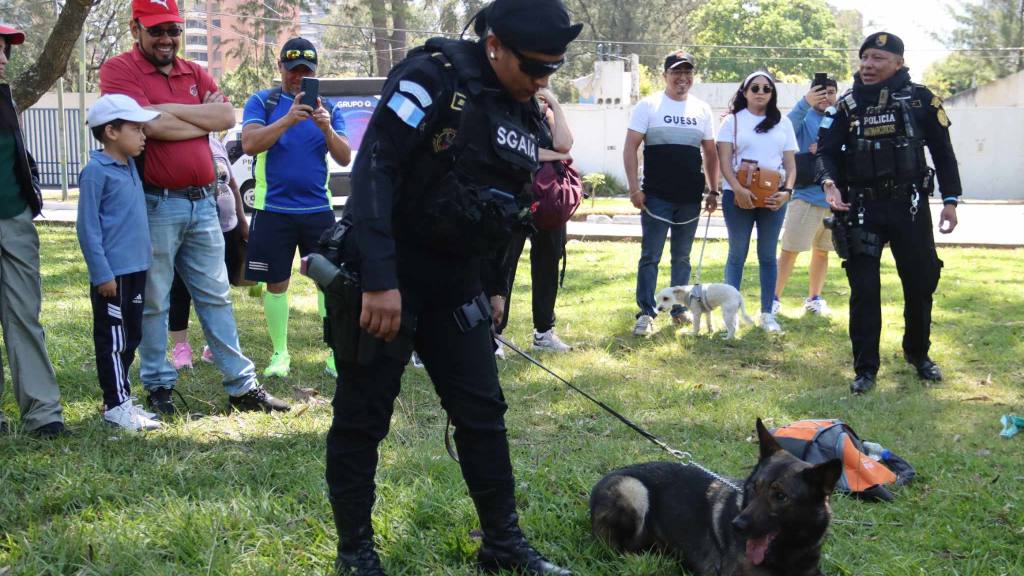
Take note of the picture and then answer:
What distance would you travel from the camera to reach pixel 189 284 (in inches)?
207

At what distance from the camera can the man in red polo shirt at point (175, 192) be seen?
15.9 feet

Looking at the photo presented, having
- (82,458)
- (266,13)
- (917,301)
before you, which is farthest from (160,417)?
(266,13)

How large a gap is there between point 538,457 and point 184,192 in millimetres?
2371

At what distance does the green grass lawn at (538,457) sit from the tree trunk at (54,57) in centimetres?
257

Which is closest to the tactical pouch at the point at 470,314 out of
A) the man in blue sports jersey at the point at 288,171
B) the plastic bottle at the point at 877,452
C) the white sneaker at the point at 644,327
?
the plastic bottle at the point at 877,452

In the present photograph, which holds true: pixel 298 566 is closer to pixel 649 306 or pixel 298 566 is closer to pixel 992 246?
pixel 649 306

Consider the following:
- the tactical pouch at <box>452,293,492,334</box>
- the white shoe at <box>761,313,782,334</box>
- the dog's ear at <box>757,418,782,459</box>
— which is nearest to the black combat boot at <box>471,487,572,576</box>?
the tactical pouch at <box>452,293,492,334</box>

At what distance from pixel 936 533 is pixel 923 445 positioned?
3.96ft

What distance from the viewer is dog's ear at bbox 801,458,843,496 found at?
2.79 metres

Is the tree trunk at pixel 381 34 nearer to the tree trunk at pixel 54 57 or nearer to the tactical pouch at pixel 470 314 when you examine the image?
the tree trunk at pixel 54 57

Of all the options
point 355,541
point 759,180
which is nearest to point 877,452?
point 355,541

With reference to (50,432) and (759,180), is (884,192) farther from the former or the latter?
(50,432)

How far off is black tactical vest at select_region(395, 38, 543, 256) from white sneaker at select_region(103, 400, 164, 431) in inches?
101

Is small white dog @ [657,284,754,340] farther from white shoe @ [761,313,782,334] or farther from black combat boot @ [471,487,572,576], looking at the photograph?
black combat boot @ [471,487,572,576]
